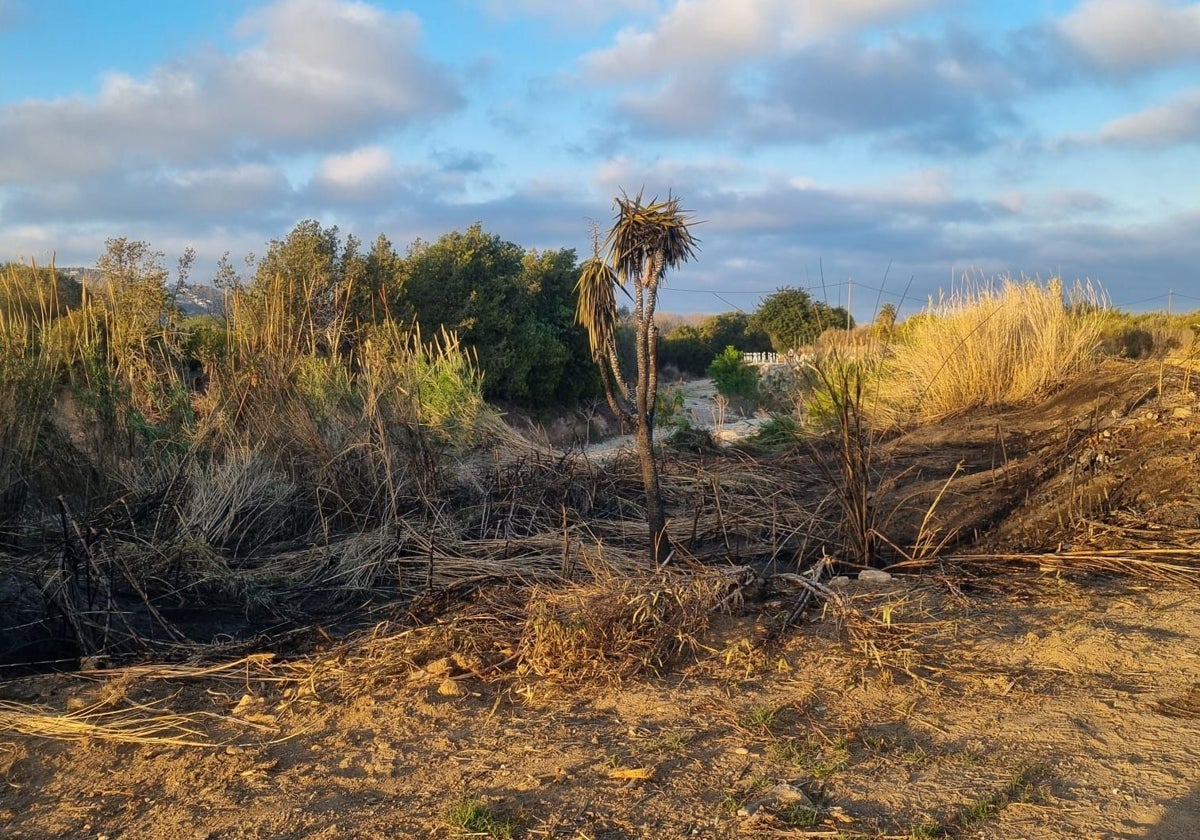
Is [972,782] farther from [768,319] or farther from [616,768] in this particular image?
[768,319]

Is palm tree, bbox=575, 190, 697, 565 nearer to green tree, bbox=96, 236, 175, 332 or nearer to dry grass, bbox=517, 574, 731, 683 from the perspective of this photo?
dry grass, bbox=517, 574, 731, 683

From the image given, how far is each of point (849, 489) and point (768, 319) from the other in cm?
3199

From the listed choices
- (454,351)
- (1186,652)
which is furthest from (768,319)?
(1186,652)

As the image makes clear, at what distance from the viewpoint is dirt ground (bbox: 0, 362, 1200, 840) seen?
3.07 m

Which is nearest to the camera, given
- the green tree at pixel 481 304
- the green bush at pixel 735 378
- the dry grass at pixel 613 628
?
the dry grass at pixel 613 628

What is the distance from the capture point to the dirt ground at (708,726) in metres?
3.07

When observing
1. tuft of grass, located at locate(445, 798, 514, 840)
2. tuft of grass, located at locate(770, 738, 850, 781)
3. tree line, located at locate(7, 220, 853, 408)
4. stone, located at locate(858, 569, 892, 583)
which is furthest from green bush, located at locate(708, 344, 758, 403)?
tuft of grass, located at locate(445, 798, 514, 840)

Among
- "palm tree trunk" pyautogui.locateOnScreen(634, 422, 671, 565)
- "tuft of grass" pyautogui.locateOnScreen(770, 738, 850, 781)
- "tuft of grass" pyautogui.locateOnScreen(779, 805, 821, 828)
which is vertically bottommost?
"tuft of grass" pyautogui.locateOnScreen(779, 805, 821, 828)

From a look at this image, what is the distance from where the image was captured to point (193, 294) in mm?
9984

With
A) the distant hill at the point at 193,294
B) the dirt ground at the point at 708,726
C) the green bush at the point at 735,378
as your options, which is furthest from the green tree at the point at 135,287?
the green bush at the point at 735,378

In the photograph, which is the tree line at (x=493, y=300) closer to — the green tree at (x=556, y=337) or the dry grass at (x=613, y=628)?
the green tree at (x=556, y=337)

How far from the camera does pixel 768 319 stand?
36906 mm

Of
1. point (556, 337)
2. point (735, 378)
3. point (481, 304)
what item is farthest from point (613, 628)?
point (556, 337)

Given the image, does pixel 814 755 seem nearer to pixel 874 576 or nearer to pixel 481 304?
pixel 874 576
